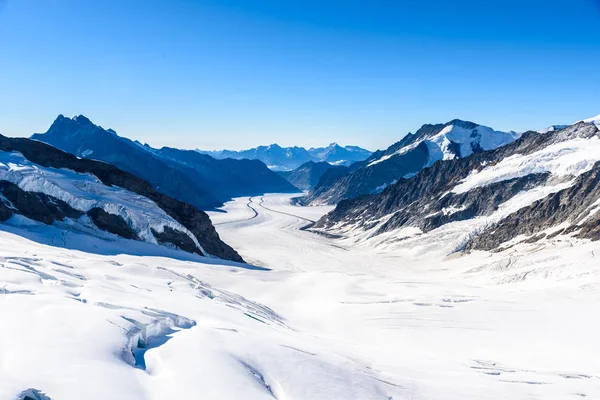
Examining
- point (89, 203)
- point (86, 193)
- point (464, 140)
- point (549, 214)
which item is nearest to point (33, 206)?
point (89, 203)

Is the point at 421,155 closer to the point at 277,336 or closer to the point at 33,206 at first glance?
the point at 33,206

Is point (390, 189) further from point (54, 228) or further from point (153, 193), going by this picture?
point (54, 228)

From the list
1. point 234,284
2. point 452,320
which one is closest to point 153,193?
point 234,284

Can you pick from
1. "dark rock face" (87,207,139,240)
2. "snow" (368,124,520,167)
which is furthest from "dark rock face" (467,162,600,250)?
"snow" (368,124,520,167)

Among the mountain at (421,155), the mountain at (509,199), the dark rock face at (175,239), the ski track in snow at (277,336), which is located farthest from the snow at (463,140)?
the dark rock face at (175,239)

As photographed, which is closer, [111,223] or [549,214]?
[111,223]

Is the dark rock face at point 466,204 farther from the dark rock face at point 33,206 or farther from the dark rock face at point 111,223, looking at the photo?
the dark rock face at point 33,206
